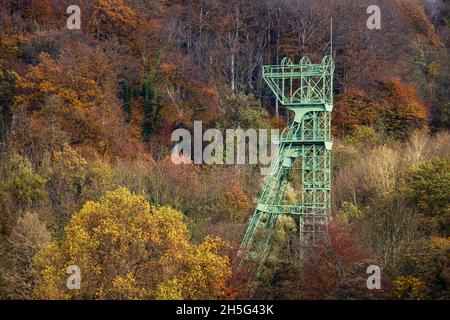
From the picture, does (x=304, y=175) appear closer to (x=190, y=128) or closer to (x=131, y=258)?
(x=131, y=258)

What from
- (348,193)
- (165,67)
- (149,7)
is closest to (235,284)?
(348,193)

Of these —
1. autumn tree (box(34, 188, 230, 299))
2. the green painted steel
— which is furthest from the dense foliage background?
the green painted steel

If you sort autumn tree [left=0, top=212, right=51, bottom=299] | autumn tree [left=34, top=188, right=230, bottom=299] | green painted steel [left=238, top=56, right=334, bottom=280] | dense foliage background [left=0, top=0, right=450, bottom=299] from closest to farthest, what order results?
autumn tree [left=34, top=188, right=230, bottom=299]
dense foliage background [left=0, top=0, right=450, bottom=299]
autumn tree [left=0, top=212, right=51, bottom=299]
green painted steel [left=238, top=56, right=334, bottom=280]

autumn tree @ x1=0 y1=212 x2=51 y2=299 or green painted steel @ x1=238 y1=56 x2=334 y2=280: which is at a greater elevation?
green painted steel @ x1=238 y1=56 x2=334 y2=280

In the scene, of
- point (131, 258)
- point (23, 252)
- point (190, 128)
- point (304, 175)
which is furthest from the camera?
point (190, 128)

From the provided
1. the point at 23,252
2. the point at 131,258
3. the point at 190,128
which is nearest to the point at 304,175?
the point at 131,258

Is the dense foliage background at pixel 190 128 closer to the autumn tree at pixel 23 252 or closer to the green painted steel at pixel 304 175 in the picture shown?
the autumn tree at pixel 23 252

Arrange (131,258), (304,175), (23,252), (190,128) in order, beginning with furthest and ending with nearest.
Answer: (190,128)
(304,175)
(23,252)
(131,258)

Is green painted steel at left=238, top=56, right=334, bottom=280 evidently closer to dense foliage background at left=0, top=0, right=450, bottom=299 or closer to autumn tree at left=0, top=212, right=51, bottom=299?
dense foliage background at left=0, top=0, right=450, bottom=299

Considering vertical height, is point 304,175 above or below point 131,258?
above

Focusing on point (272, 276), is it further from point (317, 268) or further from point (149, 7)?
point (149, 7)
